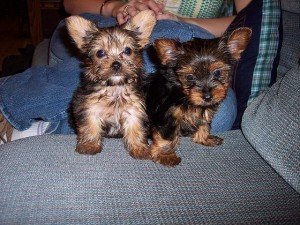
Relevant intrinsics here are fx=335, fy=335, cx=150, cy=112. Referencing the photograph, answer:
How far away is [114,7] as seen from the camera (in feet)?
11.8

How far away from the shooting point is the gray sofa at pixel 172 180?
69.2 inches

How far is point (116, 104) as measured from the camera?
263 cm

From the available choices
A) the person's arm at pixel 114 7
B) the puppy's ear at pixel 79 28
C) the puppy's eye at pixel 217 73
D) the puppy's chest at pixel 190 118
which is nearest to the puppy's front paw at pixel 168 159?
the puppy's chest at pixel 190 118

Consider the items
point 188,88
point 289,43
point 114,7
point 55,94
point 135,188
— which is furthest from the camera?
point 114,7

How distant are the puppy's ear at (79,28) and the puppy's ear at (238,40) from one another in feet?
3.41

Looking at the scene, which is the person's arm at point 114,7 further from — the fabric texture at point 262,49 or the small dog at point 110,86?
the fabric texture at point 262,49

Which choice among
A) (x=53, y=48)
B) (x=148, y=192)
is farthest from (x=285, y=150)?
(x=53, y=48)

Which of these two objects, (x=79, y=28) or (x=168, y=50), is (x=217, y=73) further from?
(x=79, y=28)

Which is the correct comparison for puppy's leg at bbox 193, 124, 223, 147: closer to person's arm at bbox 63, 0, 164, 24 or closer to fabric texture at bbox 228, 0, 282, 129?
fabric texture at bbox 228, 0, 282, 129

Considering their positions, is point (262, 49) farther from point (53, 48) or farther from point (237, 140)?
point (53, 48)

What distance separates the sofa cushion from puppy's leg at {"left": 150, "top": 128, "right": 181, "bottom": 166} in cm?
53

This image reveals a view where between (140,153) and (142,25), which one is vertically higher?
(142,25)

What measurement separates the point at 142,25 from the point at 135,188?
1372 millimetres

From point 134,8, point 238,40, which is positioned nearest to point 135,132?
point 238,40
